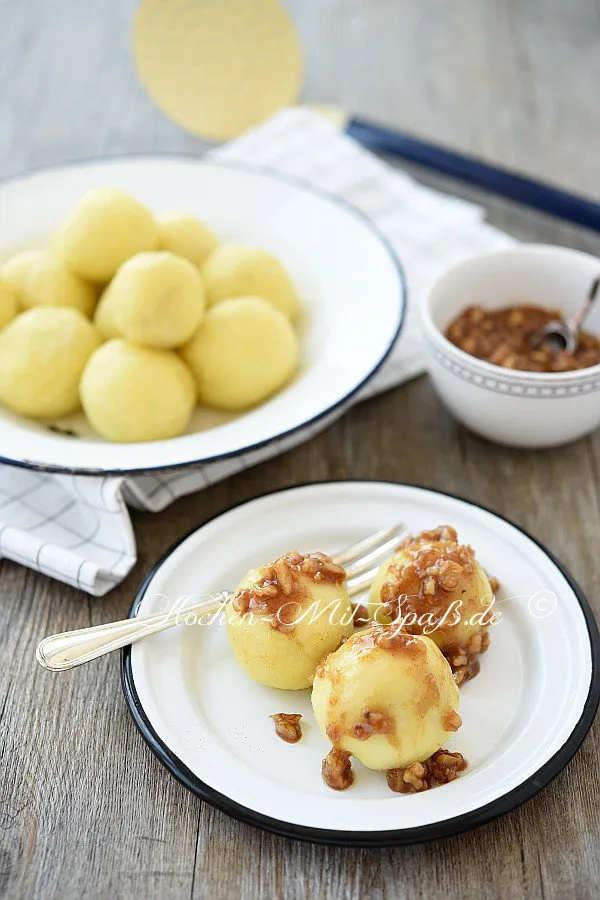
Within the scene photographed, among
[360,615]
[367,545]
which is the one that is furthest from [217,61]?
[360,615]

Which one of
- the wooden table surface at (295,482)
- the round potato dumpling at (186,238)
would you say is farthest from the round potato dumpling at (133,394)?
the round potato dumpling at (186,238)

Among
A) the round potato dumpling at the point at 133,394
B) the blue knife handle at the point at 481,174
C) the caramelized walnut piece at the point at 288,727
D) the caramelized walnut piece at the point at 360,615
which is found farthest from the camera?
the blue knife handle at the point at 481,174

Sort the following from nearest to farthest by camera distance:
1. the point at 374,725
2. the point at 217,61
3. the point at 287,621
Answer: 1. the point at 374,725
2. the point at 287,621
3. the point at 217,61

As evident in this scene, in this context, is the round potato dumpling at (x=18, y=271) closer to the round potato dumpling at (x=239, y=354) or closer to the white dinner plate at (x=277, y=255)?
the white dinner plate at (x=277, y=255)

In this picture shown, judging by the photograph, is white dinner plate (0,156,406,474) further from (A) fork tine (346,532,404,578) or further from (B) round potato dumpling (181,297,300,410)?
(A) fork tine (346,532,404,578)

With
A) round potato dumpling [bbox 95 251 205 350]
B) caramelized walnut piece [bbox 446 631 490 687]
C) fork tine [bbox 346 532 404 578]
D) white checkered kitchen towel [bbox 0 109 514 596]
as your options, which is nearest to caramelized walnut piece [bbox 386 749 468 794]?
caramelized walnut piece [bbox 446 631 490 687]

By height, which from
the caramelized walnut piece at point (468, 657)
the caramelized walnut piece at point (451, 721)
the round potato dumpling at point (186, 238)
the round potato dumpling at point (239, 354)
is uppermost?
the round potato dumpling at point (186, 238)

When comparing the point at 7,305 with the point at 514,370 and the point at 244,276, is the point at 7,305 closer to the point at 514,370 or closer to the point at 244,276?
the point at 244,276
